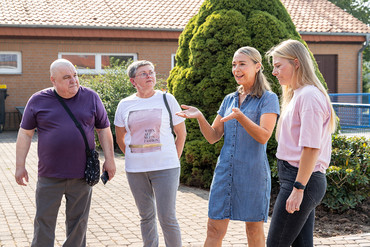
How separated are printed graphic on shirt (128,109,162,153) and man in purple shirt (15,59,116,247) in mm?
335

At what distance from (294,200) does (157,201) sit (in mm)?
1509

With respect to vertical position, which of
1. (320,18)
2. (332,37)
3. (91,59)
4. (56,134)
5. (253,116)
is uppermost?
(320,18)

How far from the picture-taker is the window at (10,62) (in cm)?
1894

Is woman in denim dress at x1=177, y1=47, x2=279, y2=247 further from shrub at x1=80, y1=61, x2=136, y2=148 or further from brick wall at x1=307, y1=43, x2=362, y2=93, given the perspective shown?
brick wall at x1=307, y1=43, x2=362, y2=93

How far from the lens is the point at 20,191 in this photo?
7.89m

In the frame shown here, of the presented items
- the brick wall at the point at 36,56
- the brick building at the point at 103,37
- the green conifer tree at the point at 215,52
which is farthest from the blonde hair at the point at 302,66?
the brick building at the point at 103,37

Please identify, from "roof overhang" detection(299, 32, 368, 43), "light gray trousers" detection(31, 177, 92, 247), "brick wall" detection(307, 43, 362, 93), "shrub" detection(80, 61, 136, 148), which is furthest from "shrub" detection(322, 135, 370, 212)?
"brick wall" detection(307, 43, 362, 93)

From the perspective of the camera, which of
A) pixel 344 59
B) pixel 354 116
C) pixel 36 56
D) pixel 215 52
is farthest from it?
pixel 344 59

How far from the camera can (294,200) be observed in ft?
10.1

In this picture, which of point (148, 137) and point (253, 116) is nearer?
point (253, 116)

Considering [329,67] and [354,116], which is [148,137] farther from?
[329,67]

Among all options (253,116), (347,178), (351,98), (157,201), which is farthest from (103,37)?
(253,116)

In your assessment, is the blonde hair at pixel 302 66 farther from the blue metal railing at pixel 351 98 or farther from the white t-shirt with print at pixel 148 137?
the blue metal railing at pixel 351 98

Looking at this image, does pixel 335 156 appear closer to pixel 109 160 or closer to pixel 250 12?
pixel 250 12
